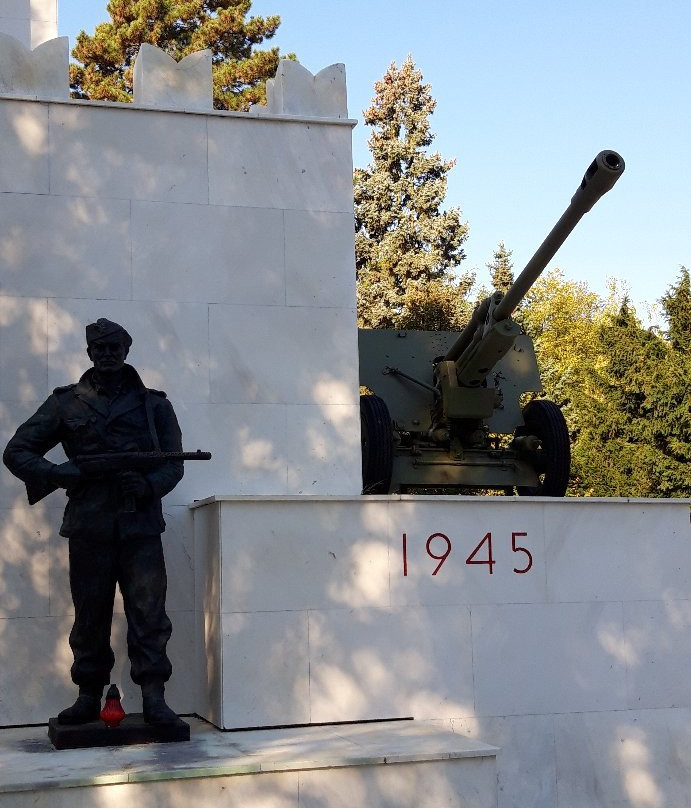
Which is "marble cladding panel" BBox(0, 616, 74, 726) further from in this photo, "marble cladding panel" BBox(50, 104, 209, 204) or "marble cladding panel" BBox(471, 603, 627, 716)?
"marble cladding panel" BBox(50, 104, 209, 204)

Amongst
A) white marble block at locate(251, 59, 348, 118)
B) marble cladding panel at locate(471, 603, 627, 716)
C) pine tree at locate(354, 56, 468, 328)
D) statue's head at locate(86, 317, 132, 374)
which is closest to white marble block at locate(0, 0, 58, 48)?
white marble block at locate(251, 59, 348, 118)

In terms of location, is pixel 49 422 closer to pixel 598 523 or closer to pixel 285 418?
pixel 285 418

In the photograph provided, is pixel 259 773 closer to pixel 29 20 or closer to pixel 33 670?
pixel 33 670

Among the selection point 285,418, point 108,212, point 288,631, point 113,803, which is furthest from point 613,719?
point 108,212

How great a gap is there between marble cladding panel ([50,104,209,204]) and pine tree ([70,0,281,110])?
20.3 metres

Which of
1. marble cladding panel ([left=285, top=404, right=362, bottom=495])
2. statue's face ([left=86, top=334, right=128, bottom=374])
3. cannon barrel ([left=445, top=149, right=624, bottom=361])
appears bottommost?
marble cladding panel ([left=285, top=404, right=362, bottom=495])

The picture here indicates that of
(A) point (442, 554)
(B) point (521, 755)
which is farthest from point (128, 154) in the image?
(B) point (521, 755)

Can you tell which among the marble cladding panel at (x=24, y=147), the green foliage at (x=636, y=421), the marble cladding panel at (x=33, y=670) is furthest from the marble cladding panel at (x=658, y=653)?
the green foliage at (x=636, y=421)

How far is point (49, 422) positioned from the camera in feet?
24.5

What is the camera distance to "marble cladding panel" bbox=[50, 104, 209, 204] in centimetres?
911

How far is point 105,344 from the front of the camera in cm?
748

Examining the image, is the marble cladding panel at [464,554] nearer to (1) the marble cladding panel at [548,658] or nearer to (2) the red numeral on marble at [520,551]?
(2) the red numeral on marble at [520,551]

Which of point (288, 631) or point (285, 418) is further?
point (285, 418)

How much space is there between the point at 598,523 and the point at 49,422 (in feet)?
12.8
